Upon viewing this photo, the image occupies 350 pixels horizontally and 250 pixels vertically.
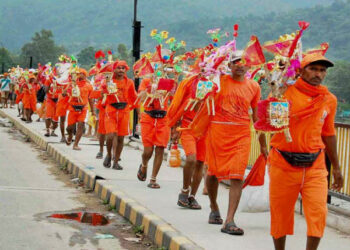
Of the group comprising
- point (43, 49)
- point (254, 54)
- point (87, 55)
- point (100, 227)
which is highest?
point (43, 49)

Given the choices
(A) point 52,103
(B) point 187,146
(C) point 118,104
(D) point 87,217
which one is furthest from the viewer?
(A) point 52,103

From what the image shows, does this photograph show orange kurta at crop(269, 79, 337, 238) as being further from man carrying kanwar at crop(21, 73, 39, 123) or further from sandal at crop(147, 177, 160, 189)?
man carrying kanwar at crop(21, 73, 39, 123)

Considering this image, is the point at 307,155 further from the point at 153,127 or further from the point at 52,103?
the point at 52,103

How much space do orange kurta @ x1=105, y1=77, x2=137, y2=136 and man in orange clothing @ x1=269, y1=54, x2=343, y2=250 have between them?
744 centimetres

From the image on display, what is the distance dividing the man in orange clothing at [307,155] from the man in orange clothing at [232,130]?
5.67ft

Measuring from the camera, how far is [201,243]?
7.17m

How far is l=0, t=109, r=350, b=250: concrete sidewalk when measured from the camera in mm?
7352

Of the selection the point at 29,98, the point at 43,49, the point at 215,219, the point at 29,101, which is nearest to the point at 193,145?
the point at 215,219

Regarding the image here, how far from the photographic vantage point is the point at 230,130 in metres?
7.85

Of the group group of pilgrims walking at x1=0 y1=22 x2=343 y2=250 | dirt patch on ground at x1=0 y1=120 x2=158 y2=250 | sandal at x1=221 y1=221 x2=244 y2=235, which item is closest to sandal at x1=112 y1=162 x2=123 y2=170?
group of pilgrims walking at x1=0 y1=22 x2=343 y2=250

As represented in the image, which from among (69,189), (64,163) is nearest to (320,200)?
(69,189)

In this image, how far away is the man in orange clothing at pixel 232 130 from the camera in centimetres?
780

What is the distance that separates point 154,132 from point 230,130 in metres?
3.71

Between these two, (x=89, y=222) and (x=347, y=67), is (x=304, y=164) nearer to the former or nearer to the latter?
(x=89, y=222)
